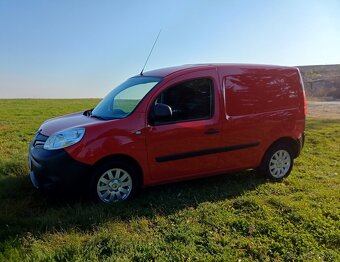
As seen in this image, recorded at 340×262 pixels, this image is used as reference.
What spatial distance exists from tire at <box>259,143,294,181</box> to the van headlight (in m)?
3.10

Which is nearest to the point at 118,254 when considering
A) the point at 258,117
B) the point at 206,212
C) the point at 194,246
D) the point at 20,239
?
the point at 194,246

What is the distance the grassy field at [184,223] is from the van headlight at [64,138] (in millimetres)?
788

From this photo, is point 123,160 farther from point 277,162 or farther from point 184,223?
point 277,162

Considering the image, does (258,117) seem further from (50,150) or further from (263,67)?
(50,150)

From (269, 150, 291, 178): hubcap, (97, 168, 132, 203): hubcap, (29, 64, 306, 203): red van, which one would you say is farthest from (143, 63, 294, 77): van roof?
(97, 168, 132, 203): hubcap

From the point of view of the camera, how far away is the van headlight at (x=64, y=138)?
192 inches

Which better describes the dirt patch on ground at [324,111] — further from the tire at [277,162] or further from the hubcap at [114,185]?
the hubcap at [114,185]

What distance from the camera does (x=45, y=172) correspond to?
16.0 feet

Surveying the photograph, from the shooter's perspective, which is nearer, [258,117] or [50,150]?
[50,150]

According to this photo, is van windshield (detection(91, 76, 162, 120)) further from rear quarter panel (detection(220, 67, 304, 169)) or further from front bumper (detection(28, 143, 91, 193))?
rear quarter panel (detection(220, 67, 304, 169))

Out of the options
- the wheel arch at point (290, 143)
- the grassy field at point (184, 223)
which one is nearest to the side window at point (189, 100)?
the grassy field at point (184, 223)

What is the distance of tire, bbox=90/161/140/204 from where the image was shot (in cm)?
501

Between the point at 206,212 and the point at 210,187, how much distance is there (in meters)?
1.14

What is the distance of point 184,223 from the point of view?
4516mm
